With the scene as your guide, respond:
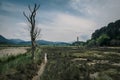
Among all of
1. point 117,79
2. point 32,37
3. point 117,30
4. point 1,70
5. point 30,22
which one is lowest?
point 117,79

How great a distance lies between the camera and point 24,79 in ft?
51.9

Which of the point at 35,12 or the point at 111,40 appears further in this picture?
the point at 111,40

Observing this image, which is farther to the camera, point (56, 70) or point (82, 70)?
point (82, 70)

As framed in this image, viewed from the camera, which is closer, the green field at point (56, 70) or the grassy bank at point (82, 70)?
the green field at point (56, 70)

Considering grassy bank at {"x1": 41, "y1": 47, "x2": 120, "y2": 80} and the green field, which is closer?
the green field

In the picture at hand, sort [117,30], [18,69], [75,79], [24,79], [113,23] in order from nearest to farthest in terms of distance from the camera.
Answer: [24,79] < [75,79] < [18,69] < [117,30] < [113,23]

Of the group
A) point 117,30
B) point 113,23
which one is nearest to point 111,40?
point 117,30

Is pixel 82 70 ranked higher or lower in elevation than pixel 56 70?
lower

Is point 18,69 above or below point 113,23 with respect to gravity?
below

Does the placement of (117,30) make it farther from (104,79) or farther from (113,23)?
(104,79)

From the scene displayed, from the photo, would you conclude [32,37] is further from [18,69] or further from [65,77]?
[65,77]

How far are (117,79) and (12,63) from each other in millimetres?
12025

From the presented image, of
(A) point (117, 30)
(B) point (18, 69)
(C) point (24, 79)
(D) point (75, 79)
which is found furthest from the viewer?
(A) point (117, 30)

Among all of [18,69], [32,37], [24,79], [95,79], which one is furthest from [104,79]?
[32,37]
